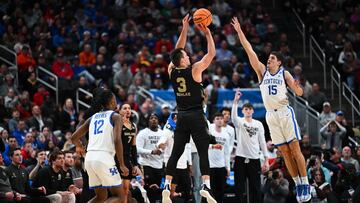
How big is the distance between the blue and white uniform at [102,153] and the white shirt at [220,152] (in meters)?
5.44

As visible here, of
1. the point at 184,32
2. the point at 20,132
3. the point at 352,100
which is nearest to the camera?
the point at 184,32

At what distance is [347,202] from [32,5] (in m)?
13.0

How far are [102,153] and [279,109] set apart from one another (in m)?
3.55

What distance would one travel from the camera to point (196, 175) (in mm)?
17344

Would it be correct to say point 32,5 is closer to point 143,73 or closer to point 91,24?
point 91,24

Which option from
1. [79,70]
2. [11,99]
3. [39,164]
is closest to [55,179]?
[39,164]

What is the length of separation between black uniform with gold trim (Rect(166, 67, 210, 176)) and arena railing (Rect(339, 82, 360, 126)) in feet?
40.2

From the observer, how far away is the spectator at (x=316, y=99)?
23.8 metres

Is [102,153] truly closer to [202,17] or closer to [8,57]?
[202,17]

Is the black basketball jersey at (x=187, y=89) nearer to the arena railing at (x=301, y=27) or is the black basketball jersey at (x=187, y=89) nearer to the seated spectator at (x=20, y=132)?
the seated spectator at (x=20, y=132)

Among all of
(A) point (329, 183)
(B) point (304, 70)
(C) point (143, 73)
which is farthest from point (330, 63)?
(A) point (329, 183)

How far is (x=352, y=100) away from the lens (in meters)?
24.9

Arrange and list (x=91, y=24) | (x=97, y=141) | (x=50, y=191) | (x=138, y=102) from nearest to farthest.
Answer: (x=97, y=141), (x=50, y=191), (x=138, y=102), (x=91, y=24)

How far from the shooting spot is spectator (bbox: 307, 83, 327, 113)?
23.8 m
